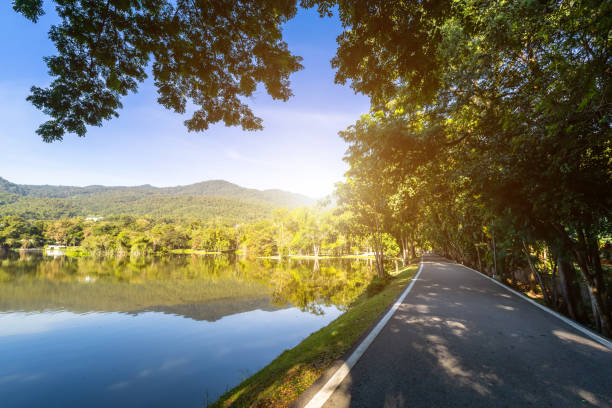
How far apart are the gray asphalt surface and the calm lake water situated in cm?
528

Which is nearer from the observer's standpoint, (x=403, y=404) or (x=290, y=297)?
(x=403, y=404)

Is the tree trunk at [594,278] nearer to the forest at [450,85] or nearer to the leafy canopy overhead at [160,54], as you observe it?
the forest at [450,85]

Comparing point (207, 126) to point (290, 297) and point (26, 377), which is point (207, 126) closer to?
point (26, 377)

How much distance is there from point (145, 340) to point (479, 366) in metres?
13.0

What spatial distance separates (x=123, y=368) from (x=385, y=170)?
1139 cm

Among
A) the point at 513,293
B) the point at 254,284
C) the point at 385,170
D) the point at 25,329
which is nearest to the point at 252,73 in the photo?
the point at 385,170

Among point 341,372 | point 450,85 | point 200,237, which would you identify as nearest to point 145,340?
point 341,372

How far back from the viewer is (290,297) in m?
18.3

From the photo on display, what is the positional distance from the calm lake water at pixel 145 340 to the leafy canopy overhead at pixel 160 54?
292 inches

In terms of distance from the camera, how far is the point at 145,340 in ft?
35.8

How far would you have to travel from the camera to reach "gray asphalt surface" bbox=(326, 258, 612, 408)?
277cm

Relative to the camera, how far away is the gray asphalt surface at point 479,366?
2766 millimetres

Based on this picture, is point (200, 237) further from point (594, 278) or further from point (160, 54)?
point (594, 278)

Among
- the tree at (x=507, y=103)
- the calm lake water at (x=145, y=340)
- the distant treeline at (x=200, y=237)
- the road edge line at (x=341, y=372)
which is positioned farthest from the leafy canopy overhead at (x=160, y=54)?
the distant treeline at (x=200, y=237)
